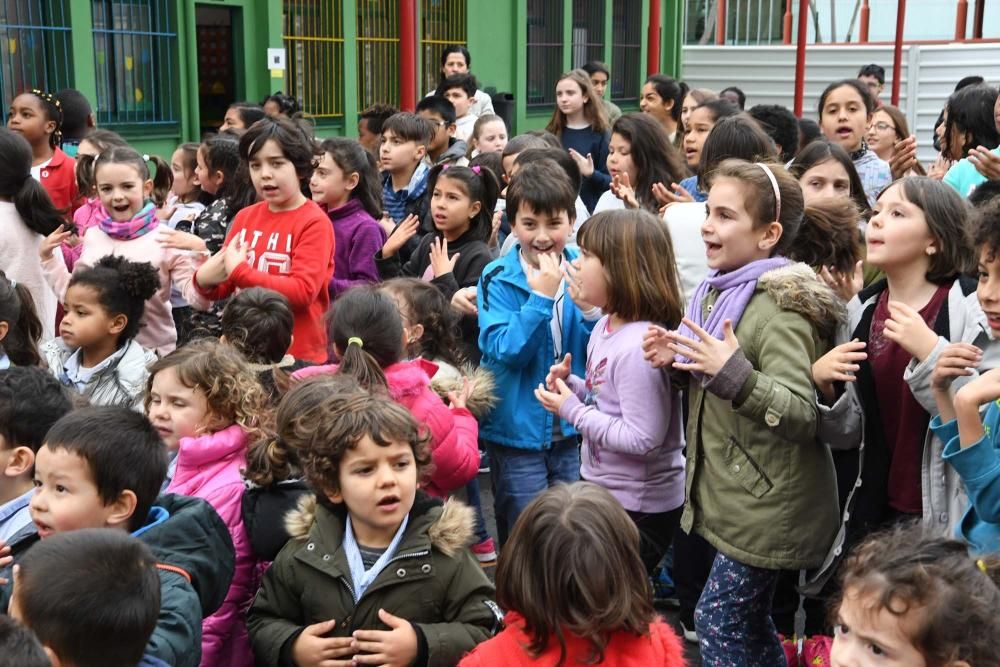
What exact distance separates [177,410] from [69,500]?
2.32 ft

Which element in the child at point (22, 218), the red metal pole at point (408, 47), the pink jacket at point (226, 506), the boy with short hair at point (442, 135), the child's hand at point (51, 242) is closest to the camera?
the pink jacket at point (226, 506)

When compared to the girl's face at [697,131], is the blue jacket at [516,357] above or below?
below

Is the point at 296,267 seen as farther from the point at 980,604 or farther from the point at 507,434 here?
the point at 980,604

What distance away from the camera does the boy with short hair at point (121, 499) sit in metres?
2.67

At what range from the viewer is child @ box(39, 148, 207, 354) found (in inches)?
197

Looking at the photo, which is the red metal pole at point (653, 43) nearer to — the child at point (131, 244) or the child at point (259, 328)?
the child at point (131, 244)

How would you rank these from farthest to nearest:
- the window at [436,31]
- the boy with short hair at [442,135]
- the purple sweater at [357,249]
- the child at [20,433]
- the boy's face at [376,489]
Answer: the window at [436,31] < the boy with short hair at [442,135] < the purple sweater at [357,249] < the child at [20,433] < the boy's face at [376,489]

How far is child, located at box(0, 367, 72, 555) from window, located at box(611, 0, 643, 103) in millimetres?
18786

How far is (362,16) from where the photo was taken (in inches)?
561

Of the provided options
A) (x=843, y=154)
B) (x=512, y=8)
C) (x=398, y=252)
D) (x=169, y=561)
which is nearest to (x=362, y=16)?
(x=512, y=8)

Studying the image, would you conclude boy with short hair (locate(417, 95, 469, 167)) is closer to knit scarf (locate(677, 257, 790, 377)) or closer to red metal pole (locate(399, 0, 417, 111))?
red metal pole (locate(399, 0, 417, 111))

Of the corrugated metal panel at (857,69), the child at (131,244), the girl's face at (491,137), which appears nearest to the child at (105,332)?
the child at (131,244)

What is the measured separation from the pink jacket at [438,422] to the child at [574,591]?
3.37 feet

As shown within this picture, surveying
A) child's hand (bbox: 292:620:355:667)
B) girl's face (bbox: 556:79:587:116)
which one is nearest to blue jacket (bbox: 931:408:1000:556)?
child's hand (bbox: 292:620:355:667)
